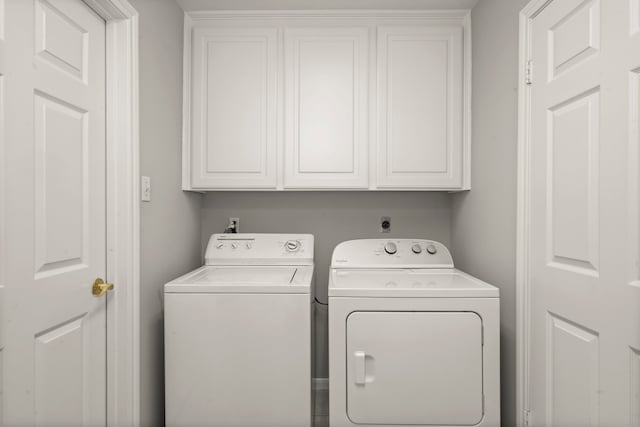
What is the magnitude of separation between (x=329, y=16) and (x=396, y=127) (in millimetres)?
743

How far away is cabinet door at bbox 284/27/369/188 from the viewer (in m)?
1.92

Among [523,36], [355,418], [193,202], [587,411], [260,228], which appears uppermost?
[523,36]

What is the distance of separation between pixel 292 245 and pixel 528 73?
4.66 ft

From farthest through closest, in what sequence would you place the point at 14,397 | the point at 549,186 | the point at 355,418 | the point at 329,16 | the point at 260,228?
the point at 260,228, the point at 329,16, the point at 355,418, the point at 549,186, the point at 14,397

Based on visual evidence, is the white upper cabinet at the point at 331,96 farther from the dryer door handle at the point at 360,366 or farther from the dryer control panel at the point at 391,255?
the dryer door handle at the point at 360,366

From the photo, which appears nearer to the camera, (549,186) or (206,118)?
(549,186)

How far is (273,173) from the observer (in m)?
1.95

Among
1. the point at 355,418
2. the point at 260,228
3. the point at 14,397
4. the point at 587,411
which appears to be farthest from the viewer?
the point at 260,228

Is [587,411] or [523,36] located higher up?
[523,36]

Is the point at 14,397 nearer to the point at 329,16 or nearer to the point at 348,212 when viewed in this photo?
the point at 348,212

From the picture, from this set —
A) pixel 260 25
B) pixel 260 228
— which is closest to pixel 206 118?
pixel 260 25

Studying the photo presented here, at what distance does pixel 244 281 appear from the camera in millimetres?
1506

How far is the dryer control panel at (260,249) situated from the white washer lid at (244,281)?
0.10 m

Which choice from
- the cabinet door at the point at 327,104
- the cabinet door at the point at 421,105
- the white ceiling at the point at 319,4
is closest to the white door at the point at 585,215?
the cabinet door at the point at 421,105
